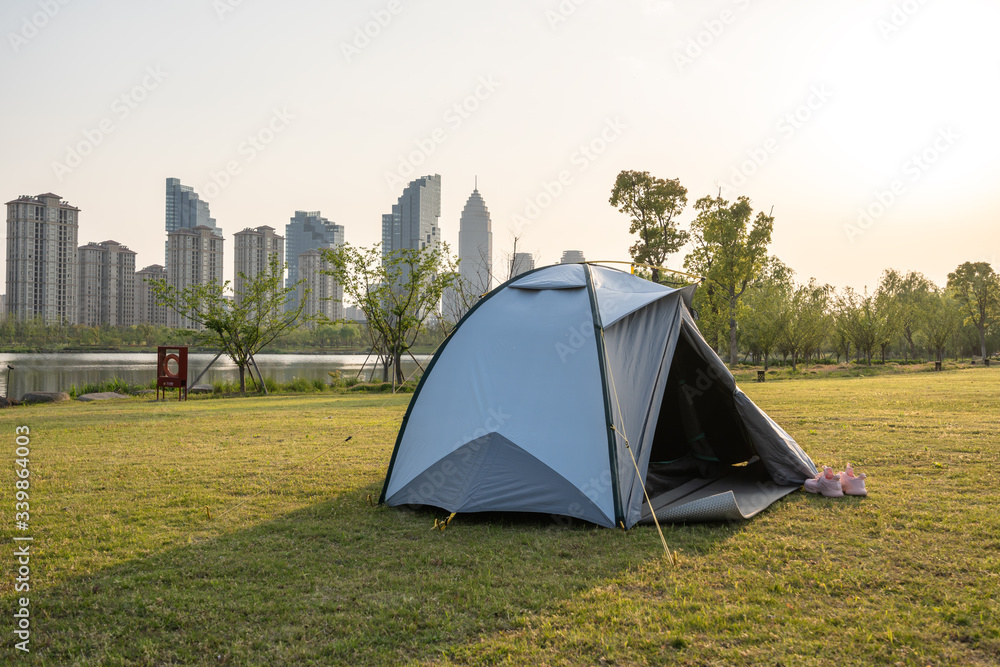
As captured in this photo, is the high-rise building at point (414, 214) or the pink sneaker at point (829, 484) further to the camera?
the high-rise building at point (414, 214)

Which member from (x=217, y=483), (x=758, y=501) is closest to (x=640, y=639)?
(x=758, y=501)

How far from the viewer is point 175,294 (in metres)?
20.7

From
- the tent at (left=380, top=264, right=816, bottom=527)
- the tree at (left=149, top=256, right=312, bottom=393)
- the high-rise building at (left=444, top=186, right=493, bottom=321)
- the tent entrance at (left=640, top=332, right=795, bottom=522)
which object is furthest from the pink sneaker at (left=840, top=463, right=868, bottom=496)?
the high-rise building at (left=444, top=186, right=493, bottom=321)

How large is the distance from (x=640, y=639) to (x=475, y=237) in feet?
145

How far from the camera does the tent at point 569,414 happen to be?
4898mm

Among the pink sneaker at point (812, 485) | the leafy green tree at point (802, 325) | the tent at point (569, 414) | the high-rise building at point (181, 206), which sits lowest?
the pink sneaker at point (812, 485)

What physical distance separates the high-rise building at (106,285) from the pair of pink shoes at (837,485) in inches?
3346

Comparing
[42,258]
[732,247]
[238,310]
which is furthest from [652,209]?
[42,258]

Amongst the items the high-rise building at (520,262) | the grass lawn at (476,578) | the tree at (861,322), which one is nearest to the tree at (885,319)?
the tree at (861,322)

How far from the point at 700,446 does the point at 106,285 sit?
9071 centimetres

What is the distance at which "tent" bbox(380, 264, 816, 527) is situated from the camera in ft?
16.1

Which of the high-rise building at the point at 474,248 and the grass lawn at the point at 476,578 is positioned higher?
the high-rise building at the point at 474,248

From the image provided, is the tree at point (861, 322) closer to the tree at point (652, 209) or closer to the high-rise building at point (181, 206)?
the tree at point (652, 209)

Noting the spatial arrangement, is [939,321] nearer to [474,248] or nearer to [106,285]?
[474,248]
